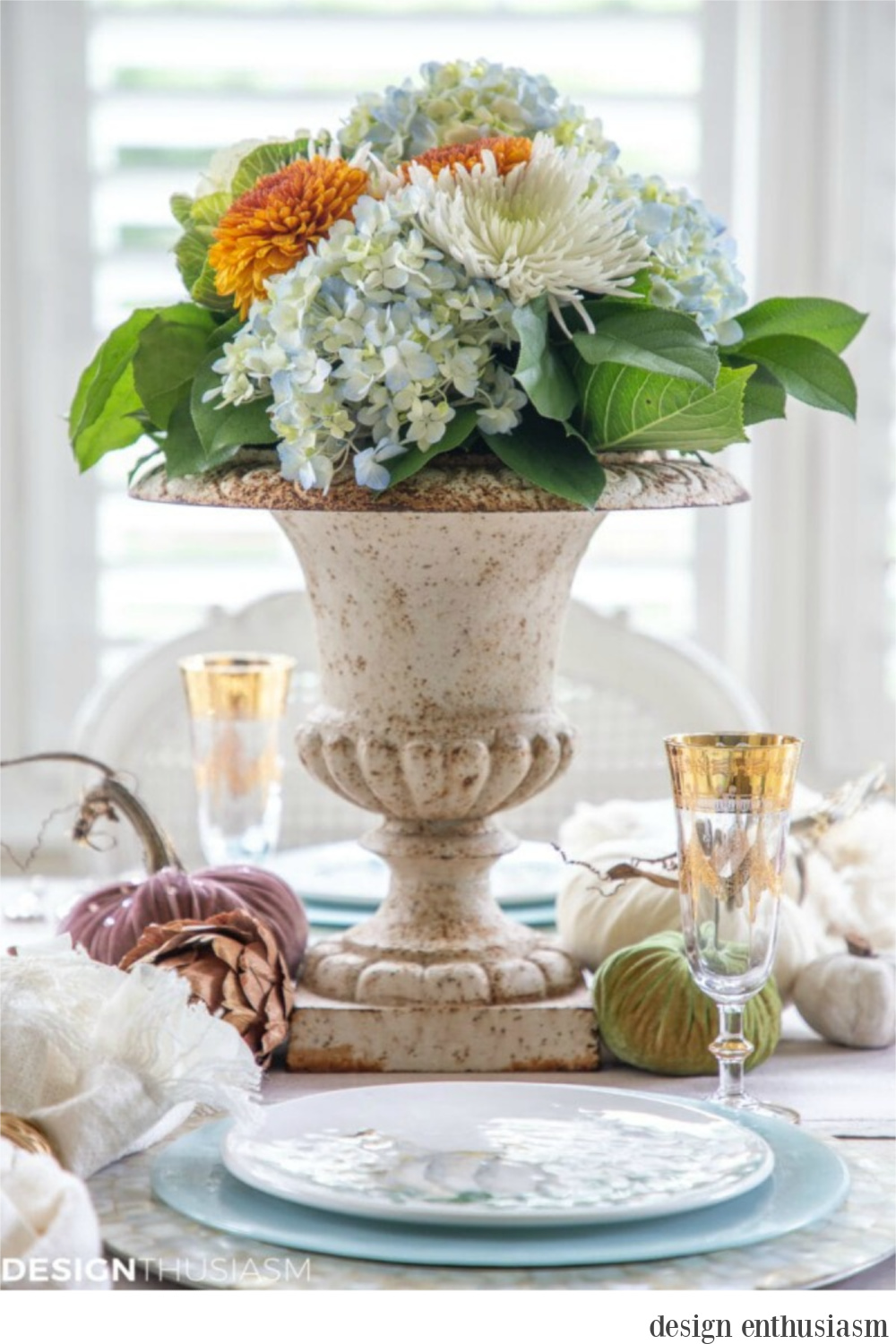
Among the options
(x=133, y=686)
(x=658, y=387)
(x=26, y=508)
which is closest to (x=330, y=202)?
(x=658, y=387)

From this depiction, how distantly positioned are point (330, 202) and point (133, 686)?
0.95 meters

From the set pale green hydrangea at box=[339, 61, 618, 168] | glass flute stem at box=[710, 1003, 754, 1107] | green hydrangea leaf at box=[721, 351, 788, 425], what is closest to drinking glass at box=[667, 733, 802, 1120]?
glass flute stem at box=[710, 1003, 754, 1107]

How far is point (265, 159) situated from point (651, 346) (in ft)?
0.83

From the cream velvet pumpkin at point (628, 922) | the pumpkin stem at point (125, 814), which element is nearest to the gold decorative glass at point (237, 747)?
the pumpkin stem at point (125, 814)

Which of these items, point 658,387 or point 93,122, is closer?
point 658,387

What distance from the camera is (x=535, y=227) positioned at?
79 centimetres

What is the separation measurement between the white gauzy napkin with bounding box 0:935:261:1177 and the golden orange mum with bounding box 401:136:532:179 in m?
0.40

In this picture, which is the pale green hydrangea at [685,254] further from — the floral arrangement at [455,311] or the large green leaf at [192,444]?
the large green leaf at [192,444]

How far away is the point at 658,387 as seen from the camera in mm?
787

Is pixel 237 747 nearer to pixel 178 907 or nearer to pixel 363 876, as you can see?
pixel 363 876

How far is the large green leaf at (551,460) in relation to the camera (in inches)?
30.9

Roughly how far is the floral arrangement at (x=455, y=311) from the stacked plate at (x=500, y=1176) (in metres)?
0.28
